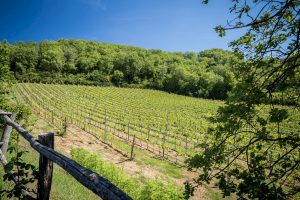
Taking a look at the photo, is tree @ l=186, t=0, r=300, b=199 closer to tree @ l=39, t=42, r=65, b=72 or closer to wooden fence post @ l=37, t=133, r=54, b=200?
wooden fence post @ l=37, t=133, r=54, b=200

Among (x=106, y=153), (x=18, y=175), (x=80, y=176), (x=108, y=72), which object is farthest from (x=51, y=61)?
(x=80, y=176)

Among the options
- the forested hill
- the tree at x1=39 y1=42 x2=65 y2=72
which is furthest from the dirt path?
the tree at x1=39 y1=42 x2=65 y2=72

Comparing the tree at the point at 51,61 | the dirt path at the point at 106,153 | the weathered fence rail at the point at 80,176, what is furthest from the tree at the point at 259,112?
the tree at the point at 51,61

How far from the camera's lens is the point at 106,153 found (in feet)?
63.4

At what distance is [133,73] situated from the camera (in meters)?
114

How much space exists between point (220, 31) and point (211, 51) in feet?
541

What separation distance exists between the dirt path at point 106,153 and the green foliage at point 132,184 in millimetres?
1902

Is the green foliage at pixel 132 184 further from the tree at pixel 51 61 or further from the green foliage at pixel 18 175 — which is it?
the tree at pixel 51 61

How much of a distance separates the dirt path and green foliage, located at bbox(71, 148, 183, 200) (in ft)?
6.24

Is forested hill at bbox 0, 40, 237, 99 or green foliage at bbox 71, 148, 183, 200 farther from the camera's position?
forested hill at bbox 0, 40, 237, 99

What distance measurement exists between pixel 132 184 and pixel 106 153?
9808mm

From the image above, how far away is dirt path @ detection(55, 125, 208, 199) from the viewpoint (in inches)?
627

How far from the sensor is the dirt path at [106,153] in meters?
15.9

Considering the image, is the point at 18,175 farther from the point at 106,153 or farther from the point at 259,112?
the point at 106,153
